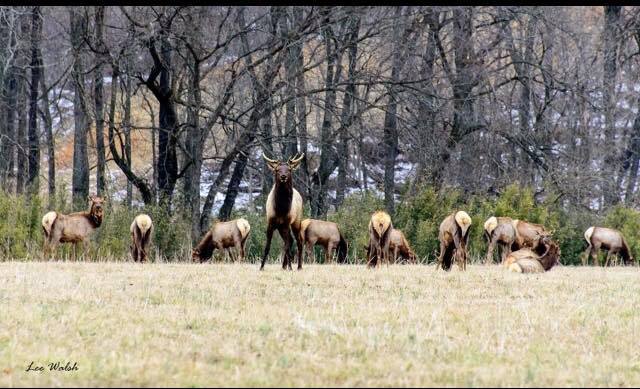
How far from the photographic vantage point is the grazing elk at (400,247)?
68.1ft

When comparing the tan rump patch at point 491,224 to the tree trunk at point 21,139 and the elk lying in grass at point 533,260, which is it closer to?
the elk lying in grass at point 533,260

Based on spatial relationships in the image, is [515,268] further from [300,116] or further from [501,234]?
[300,116]

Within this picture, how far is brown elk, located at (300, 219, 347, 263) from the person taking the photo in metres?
21.5

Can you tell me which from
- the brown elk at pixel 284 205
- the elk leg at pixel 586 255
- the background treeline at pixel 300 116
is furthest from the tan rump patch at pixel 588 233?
the brown elk at pixel 284 205

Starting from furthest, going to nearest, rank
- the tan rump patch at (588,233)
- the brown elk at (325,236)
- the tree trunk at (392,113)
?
the tan rump patch at (588,233)
the tree trunk at (392,113)
the brown elk at (325,236)

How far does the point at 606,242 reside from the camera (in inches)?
921

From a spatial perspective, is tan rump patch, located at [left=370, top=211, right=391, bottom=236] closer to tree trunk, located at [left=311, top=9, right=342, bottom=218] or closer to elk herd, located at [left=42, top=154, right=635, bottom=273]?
elk herd, located at [left=42, top=154, right=635, bottom=273]

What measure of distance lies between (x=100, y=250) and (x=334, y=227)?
5.04 meters

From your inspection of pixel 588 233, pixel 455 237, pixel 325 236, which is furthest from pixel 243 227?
pixel 588 233

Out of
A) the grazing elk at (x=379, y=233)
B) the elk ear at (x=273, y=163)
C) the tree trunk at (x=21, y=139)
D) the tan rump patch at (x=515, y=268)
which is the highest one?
the tree trunk at (x=21, y=139)

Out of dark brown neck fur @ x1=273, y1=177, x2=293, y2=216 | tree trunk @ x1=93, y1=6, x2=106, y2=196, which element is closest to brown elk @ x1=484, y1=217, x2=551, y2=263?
dark brown neck fur @ x1=273, y1=177, x2=293, y2=216

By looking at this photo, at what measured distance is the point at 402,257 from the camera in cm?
2138

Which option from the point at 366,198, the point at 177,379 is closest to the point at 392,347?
the point at 177,379

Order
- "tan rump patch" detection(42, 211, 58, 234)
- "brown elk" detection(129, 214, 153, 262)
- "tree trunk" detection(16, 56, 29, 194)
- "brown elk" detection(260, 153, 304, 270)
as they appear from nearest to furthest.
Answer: "brown elk" detection(260, 153, 304, 270) → "tan rump patch" detection(42, 211, 58, 234) → "brown elk" detection(129, 214, 153, 262) → "tree trunk" detection(16, 56, 29, 194)
